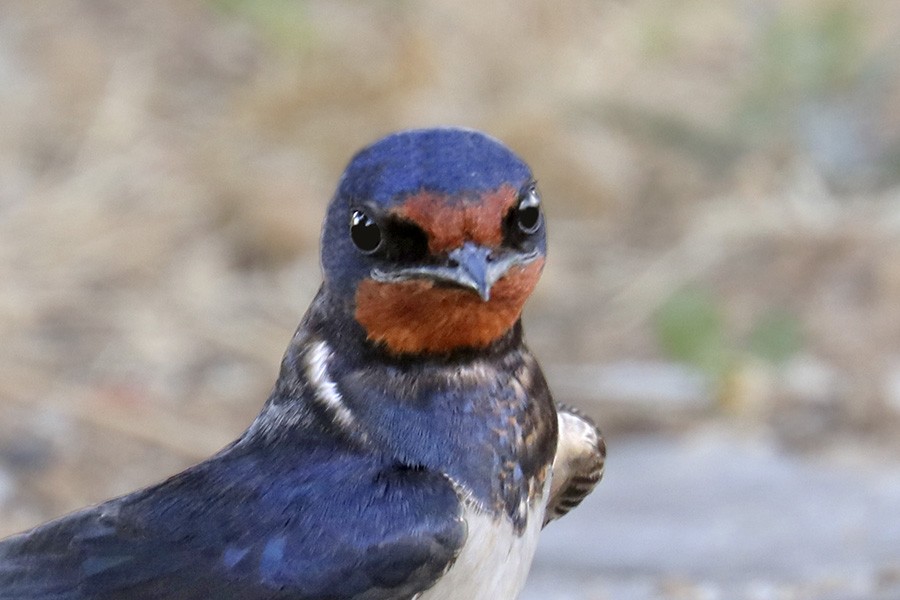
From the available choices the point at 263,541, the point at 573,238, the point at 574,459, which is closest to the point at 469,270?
the point at 263,541

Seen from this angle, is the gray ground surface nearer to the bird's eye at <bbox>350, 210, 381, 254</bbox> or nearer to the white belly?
the white belly

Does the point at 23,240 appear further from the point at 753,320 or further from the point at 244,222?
the point at 753,320

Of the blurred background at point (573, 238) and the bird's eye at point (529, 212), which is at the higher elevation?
the blurred background at point (573, 238)

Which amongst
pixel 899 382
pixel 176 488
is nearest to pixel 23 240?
pixel 899 382

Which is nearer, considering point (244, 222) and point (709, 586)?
point (709, 586)

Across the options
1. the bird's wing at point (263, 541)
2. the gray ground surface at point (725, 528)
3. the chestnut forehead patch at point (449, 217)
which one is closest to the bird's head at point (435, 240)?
the chestnut forehead patch at point (449, 217)

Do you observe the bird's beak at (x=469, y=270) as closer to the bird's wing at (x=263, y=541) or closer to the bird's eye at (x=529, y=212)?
the bird's eye at (x=529, y=212)
